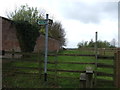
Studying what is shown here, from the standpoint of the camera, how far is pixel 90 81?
20.5 ft

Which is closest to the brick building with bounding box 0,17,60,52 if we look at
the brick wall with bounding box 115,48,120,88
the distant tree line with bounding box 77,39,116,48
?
the brick wall with bounding box 115,48,120,88

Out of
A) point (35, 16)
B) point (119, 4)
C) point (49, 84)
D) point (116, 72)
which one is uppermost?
point (35, 16)

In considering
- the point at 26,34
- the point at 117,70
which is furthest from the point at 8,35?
the point at 117,70

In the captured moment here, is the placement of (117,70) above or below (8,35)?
below

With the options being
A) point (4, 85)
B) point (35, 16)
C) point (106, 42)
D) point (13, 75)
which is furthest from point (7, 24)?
point (106, 42)

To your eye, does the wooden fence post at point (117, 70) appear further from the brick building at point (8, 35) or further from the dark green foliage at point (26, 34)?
the dark green foliage at point (26, 34)

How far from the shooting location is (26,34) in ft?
51.9

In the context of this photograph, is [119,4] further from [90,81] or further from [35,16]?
[35,16]

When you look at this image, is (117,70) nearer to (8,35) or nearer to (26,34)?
(8,35)

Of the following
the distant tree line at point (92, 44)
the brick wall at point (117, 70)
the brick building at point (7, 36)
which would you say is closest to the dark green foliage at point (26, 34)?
the brick building at point (7, 36)

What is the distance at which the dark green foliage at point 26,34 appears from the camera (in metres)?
15.1

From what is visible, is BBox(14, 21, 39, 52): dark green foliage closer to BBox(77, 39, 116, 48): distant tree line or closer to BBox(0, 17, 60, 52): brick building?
BBox(0, 17, 60, 52): brick building

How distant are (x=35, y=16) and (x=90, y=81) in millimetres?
21556

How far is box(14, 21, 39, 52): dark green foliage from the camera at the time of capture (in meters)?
15.1
